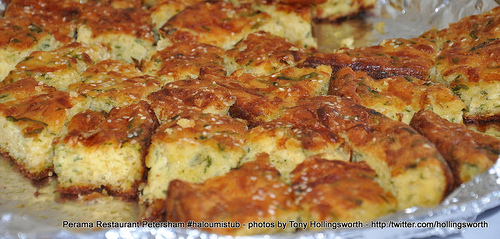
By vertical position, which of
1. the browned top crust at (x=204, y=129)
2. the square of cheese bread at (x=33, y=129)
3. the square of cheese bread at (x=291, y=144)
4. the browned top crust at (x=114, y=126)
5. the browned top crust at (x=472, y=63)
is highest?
the browned top crust at (x=472, y=63)

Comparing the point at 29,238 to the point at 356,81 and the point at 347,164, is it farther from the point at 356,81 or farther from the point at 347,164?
the point at 356,81

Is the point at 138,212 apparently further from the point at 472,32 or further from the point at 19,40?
the point at 472,32

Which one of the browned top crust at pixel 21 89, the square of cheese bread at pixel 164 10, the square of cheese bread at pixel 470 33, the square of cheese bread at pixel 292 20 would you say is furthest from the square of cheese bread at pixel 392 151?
the square of cheese bread at pixel 164 10

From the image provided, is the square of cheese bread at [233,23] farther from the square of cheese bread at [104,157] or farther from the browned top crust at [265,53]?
the square of cheese bread at [104,157]

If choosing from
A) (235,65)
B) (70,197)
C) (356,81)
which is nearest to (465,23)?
(356,81)

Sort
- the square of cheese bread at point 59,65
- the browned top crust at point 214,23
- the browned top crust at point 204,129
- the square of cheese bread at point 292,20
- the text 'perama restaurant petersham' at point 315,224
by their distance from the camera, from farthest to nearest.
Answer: the square of cheese bread at point 292,20 < the browned top crust at point 214,23 < the square of cheese bread at point 59,65 < the browned top crust at point 204,129 < the text 'perama restaurant petersham' at point 315,224

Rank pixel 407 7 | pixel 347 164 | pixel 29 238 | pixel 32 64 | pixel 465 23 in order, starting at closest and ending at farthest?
pixel 29 238, pixel 347 164, pixel 32 64, pixel 465 23, pixel 407 7

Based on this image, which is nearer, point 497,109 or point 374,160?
point 374,160
